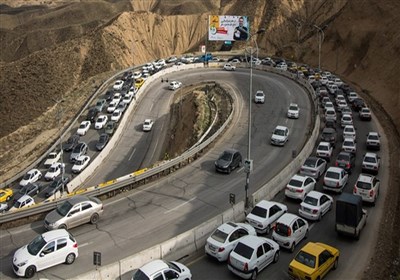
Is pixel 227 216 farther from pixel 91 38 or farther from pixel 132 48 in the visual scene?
pixel 132 48

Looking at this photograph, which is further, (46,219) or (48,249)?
(46,219)

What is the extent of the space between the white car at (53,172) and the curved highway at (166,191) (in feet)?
14.9

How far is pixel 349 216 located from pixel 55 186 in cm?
2856

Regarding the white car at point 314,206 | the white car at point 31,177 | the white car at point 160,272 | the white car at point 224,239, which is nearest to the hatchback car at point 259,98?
the white car at point 31,177

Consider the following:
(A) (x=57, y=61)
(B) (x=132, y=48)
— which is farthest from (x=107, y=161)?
(B) (x=132, y=48)

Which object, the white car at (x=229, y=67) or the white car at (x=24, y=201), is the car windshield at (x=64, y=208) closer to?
the white car at (x=24, y=201)

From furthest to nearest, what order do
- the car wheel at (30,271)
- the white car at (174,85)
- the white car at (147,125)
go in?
the white car at (174,85), the white car at (147,125), the car wheel at (30,271)

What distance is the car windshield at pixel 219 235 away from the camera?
20.1m

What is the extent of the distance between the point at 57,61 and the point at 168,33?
53.3m

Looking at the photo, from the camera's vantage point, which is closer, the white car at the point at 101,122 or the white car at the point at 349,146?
the white car at the point at 349,146

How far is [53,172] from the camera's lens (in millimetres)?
45344

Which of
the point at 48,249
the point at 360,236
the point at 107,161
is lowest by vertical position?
the point at 107,161

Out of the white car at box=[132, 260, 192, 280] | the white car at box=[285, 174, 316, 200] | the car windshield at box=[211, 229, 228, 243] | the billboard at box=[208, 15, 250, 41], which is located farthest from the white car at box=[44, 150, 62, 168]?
the billboard at box=[208, 15, 250, 41]

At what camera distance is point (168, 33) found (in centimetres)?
15212
